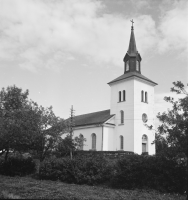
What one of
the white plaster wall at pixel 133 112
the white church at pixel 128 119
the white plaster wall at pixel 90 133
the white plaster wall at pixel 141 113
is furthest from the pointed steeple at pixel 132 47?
the white plaster wall at pixel 90 133

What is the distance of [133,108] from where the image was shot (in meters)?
39.4

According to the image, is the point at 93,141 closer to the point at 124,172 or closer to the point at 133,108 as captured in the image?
the point at 133,108

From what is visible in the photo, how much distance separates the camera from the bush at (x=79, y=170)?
1641 centimetres

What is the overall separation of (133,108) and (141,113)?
1694 millimetres

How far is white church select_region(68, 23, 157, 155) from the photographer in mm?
39062

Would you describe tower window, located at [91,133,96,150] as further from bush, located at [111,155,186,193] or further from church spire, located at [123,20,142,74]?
bush, located at [111,155,186,193]

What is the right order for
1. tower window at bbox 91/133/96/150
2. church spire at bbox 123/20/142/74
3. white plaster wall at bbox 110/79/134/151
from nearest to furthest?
1. white plaster wall at bbox 110/79/134/151
2. tower window at bbox 91/133/96/150
3. church spire at bbox 123/20/142/74

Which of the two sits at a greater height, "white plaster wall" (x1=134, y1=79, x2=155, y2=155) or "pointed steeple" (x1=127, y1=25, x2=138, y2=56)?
"pointed steeple" (x1=127, y1=25, x2=138, y2=56)

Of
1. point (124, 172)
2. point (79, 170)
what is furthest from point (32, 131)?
point (124, 172)

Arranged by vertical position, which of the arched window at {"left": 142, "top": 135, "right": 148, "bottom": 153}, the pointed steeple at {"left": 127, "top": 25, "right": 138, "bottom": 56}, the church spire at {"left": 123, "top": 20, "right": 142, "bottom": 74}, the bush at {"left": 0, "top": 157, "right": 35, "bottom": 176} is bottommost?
the bush at {"left": 0, "top": 157, "right": 35, "bottom": 176}

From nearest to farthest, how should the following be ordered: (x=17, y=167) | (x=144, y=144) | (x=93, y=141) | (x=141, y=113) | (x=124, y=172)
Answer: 1. (x=124, y=172)
2. (x=17, y=167)
3. (x=144, y=144)
4. (x=141, y=113)
5. (x=93, y=141)

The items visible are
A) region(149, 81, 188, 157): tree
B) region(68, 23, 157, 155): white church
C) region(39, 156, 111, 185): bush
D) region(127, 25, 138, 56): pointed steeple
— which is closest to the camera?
region(149, 81, 188, 157): tree

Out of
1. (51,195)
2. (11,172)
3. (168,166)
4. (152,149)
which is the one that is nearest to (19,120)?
(11,172)

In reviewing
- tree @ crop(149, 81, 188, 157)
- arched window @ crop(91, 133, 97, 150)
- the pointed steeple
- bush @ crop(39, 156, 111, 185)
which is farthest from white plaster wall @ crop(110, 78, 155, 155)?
tree @ crop(149, 81, 188, 157)
